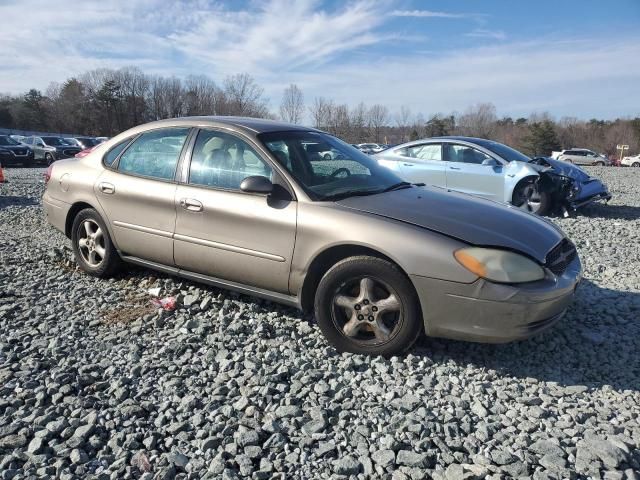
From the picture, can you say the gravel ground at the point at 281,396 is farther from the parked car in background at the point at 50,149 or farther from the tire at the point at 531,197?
the parked car in background at the point at 50,149

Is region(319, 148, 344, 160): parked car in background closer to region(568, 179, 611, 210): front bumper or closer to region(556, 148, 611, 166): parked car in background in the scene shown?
region(568, 179, 611, 210): front bumper

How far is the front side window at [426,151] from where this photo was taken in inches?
387

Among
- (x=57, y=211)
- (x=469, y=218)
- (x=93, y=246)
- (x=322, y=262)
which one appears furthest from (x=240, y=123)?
(x=57, y=211)

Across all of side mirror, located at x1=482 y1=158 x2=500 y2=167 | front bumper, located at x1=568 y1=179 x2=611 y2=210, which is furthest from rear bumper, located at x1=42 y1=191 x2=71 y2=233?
front bumper, located at x1=568 y1=179 x2=611 y2=210

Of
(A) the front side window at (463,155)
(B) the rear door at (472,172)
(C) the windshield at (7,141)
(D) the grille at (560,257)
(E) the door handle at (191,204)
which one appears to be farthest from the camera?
(C) the windshield at (7,141)

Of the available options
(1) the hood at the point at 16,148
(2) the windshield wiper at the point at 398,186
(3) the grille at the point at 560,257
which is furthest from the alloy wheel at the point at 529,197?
(1) the hood at the point at 16,148

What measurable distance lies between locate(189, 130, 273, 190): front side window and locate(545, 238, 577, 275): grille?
207 centimetres

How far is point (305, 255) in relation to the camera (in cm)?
348

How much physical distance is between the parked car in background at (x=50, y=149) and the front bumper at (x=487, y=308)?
26886mm

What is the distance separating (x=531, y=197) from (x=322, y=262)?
6.77 metres

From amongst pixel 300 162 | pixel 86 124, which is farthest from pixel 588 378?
pixel 86 124

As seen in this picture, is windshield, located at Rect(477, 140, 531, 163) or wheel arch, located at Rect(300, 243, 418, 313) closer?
wheel arch, located at Rect(300, 243, 418, 313)

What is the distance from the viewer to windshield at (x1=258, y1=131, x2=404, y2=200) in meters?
3.78

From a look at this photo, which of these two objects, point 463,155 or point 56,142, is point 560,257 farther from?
point 56,142
